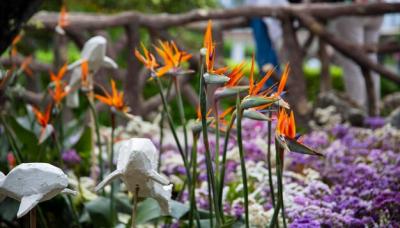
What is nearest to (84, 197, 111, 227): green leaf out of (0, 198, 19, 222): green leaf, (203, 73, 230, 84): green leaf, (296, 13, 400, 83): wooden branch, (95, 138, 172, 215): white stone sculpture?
(0, 198, 19, 222): green leaf

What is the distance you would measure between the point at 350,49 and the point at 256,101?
3703 mm

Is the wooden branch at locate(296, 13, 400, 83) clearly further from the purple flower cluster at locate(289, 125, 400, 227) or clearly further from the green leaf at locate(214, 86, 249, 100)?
the green leaf at locate(214, 86, 249, 100)

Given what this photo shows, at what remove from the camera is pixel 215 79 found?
142 cm

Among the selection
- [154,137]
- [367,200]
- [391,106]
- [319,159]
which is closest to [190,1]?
[391,106]

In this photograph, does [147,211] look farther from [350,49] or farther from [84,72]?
[350,49]

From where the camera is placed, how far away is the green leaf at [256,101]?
1.37 metres

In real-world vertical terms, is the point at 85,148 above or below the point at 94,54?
below

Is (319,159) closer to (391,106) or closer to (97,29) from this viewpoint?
(97,29)

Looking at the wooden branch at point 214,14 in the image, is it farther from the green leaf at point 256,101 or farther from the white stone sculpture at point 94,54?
the green leaf at point 256,101

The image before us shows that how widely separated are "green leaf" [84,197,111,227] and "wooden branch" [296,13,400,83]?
2921 mm

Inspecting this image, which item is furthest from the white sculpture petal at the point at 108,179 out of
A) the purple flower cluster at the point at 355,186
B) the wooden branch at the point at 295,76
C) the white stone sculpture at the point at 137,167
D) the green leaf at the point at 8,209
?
the wooden branch at the point at 295,76

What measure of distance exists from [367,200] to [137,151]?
110cm

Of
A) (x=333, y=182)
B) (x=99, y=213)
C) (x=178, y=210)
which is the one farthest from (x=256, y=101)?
(x=333, y=182)

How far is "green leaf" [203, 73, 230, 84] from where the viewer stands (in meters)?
1.41
